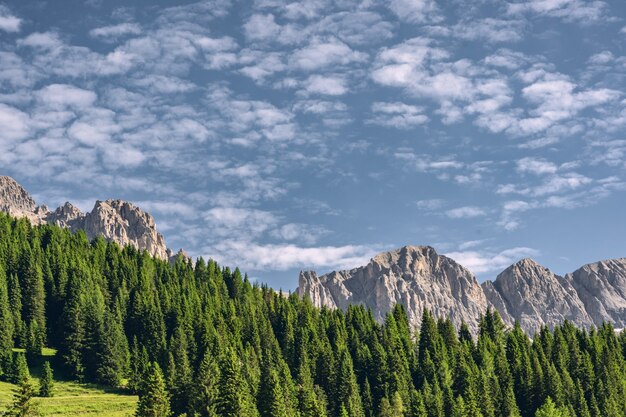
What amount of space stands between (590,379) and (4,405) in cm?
13324

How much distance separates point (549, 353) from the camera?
619 ft

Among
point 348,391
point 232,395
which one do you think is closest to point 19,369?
point 232,395

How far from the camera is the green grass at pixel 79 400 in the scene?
12624cm

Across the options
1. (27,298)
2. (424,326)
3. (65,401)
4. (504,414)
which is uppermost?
(27,298)

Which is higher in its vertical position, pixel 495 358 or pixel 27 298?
pixel 27 298

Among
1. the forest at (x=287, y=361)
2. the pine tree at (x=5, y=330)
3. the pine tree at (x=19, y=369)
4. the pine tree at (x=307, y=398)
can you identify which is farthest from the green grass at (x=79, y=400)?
the pine tree at (x=307, y=398)

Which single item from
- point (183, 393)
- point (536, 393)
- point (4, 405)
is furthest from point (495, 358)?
point (4, 405)

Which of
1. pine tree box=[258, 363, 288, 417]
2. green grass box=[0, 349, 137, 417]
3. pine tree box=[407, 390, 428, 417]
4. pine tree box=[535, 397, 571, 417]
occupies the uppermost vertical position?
green grass box=[0, 349, 137, 417]

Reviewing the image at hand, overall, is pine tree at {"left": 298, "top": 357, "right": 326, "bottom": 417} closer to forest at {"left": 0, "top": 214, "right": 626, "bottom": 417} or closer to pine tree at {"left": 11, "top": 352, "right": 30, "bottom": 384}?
forest at {"left": 0, "top": 214, "right": 626, "bottom": 417}

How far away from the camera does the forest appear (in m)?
141

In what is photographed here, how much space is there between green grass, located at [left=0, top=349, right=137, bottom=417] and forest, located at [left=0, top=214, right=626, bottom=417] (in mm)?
3791

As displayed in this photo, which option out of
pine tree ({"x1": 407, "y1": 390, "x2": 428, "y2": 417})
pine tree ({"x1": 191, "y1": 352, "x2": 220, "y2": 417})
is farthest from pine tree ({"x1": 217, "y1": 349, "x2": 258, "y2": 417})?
pine tree ({"x1": 407, "y1": 390, "x2": 428, "y2": 417})

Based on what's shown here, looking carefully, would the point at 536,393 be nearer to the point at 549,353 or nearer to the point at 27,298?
the point at 549,353

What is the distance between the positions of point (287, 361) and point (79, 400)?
56.8 metres
